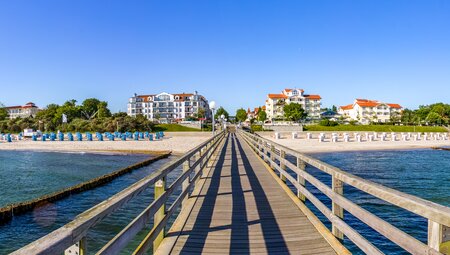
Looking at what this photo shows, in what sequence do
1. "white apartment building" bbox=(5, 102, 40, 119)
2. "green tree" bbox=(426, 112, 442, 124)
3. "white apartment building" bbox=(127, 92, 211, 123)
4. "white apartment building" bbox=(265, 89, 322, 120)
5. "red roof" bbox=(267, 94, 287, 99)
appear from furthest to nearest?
"white apartment building" bbox=(5, 102, 40, 119) → "white apartment building" bbox=(127, 92, 211, 123) → "red roof" bbox=(267, 94, 287, 99) → "white apartment building" bbox=(265, 89, 322, 120) → "green tree" bbox=(426, 112, 442, 124)

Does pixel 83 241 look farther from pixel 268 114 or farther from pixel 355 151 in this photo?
pixel 268 114

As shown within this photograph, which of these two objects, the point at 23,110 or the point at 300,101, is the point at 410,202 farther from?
the point at 23,110

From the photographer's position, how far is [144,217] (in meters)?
3.32

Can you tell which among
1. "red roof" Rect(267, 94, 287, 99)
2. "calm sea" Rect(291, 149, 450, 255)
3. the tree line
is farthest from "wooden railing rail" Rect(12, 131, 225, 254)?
"red roof" Rect(267, 94, 287, 99)

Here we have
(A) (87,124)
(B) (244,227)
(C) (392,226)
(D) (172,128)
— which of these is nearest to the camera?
(C) (392,226)

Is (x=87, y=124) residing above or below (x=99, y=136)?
above

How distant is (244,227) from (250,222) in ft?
0.98

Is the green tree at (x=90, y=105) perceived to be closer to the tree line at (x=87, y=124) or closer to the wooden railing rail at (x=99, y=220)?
the tree line at (x=87, y=124)

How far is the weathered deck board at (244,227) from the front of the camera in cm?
410

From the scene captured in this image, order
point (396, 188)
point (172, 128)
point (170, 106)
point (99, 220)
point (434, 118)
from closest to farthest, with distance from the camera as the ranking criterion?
point (99, 220)
point (396, 188)
point (172, 128)
point (434, 118)
point (170, 106)

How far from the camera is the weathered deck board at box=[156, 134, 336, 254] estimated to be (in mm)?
4098

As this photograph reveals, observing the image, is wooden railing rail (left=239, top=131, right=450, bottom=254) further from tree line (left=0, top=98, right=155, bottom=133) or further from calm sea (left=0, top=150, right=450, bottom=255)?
tree line (left=0, top=98, right=155, bottom=133)

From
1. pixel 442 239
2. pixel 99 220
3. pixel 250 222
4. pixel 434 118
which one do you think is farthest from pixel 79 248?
pixel 434 118

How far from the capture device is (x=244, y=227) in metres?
5.02
